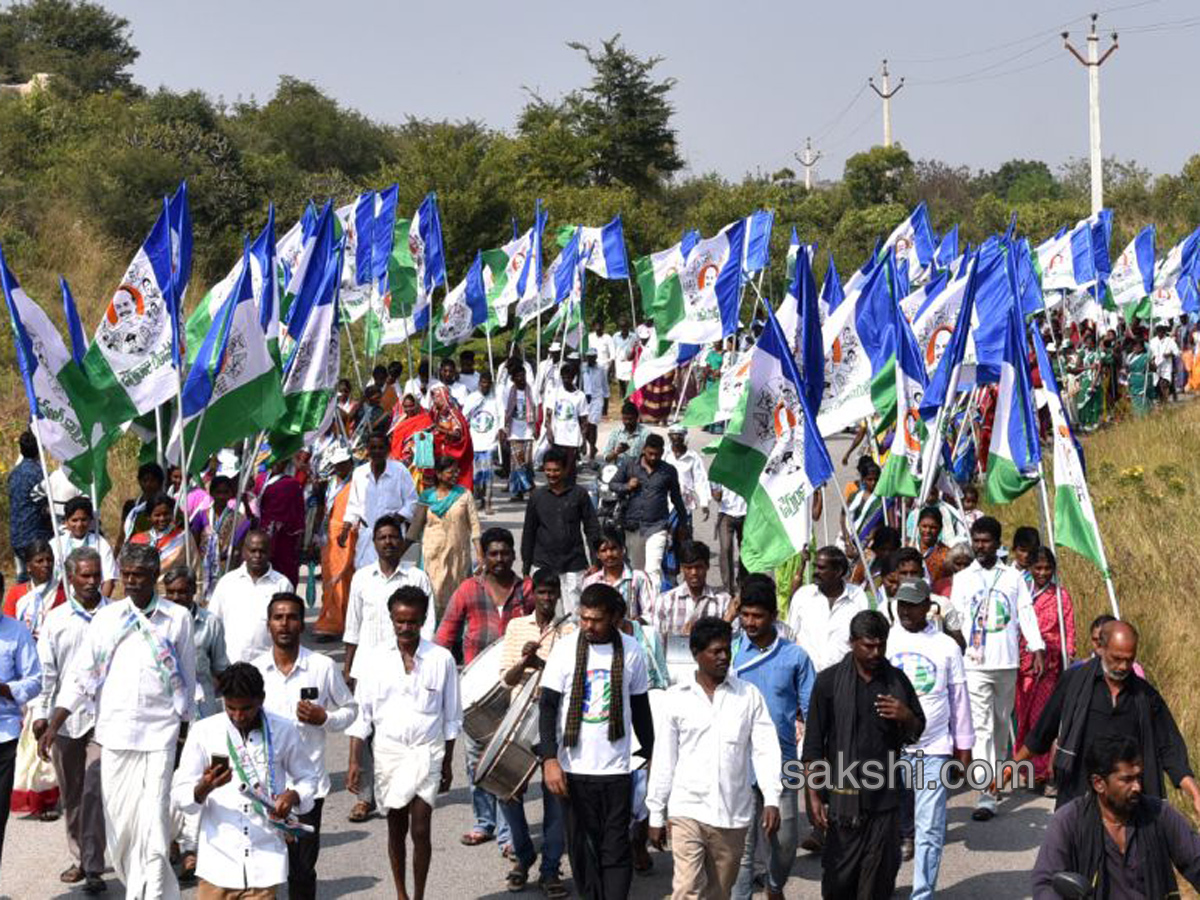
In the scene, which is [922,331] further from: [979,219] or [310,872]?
[979,219]

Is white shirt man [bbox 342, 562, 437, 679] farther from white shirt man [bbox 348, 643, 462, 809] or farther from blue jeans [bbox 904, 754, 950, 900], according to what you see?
blue jeans [bbox 904, 754, 950, 900]

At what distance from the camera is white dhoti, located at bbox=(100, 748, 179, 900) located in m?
7.54

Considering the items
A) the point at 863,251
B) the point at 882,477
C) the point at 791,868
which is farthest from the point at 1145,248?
→ the point at 863,251

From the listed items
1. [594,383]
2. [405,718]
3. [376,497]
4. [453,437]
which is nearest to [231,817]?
[405,718]

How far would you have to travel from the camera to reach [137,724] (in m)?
7.59

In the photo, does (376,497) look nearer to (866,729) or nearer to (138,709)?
(138,709)

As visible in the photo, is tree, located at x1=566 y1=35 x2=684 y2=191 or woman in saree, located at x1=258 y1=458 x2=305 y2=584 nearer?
woman in saree, located at x1=258 y1=458 x2=305 y2=584

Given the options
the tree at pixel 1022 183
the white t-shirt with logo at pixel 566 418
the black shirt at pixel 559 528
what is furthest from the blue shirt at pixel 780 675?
the tree at pixel 1022 183

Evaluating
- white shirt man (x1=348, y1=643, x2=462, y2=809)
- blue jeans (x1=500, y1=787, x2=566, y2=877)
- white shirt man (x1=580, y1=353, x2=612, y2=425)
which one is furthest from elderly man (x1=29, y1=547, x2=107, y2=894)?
white shirt man (x1=580, y1=353, x2=612, y2=425)

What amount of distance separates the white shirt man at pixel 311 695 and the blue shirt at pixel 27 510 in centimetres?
531

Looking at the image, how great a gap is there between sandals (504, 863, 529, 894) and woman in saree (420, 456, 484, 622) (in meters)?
3.81

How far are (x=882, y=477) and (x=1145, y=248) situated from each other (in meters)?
17.3

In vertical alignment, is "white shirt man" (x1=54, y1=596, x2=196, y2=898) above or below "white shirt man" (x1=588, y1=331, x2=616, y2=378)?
below

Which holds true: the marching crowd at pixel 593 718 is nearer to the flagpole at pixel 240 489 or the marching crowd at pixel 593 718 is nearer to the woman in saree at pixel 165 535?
the woman in saree at pixel 165 535
